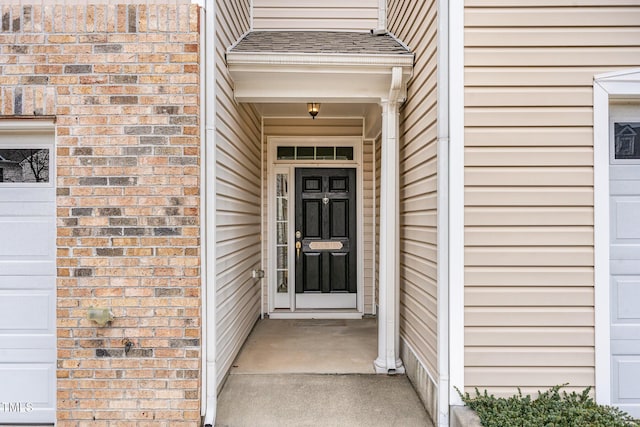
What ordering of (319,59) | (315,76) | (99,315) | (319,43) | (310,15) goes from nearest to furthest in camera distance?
(99,315)
(319,59)
(315,76)
(319,43)
(310,15)

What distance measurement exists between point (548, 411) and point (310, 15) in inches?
160

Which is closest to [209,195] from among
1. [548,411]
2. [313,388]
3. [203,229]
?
[203,229]

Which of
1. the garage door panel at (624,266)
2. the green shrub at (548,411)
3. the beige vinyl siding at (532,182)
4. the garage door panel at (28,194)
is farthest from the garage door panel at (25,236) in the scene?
the garage door panel at (624,266)

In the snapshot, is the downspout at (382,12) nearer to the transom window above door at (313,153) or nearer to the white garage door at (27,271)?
the transom window above door at (313,153)

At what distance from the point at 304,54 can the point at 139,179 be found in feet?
5.03

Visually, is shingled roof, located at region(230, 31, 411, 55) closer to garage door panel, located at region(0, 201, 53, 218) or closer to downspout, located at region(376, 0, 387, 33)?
downspout, located at region(376, 0, 387, 33)

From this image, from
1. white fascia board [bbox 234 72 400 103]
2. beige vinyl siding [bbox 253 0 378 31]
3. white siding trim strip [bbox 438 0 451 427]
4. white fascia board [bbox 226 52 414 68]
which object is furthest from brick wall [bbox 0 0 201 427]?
beige vinyl siding [bbox 253 0 378 31]

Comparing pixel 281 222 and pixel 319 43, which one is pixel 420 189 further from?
pixel 281 222

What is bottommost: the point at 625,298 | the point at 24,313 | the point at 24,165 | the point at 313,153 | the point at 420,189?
the point at 24,313

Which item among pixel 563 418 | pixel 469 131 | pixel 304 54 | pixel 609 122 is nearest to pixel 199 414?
pixel 563 418

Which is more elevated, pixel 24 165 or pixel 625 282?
pixel 24 165

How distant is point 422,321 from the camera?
9.46 feet

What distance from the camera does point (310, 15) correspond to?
14.3ft

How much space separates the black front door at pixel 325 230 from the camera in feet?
16.6
